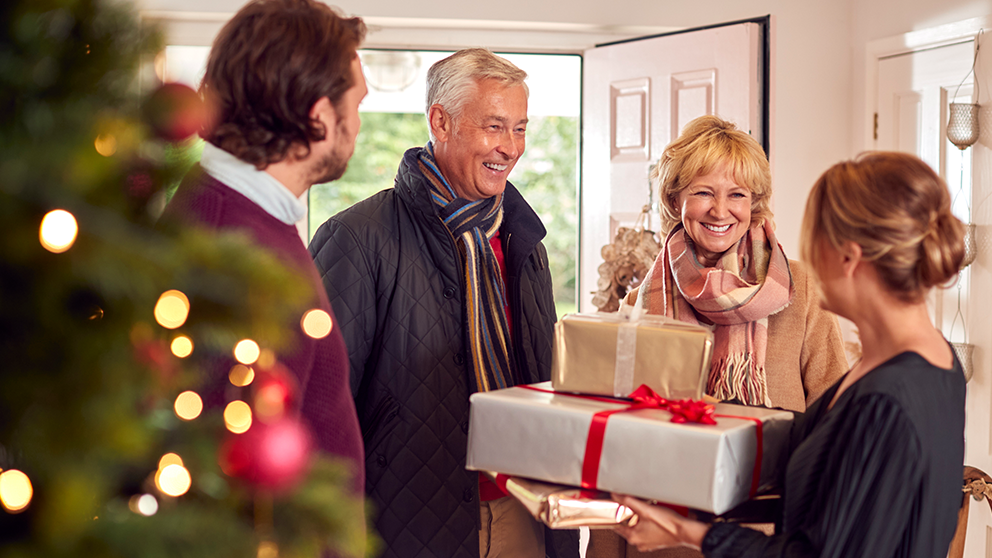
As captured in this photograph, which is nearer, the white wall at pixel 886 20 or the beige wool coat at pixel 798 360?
the beige wool coat at pixel 798 360

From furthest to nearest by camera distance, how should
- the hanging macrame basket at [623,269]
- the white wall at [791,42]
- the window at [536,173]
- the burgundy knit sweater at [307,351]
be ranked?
the window at [536,173], the white wall at [791,42], the hanging macrame basket at [623,269], the burgundy knit sweater at [307,351]

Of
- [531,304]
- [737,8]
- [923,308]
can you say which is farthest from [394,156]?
[923,308]

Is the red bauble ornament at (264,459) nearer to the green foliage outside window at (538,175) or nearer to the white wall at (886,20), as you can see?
the white wall at (886,20)

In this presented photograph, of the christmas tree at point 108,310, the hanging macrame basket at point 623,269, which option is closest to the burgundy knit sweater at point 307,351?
the christmas tree at point 108,310

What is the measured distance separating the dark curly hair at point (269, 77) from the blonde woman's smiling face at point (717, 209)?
0.89 meters

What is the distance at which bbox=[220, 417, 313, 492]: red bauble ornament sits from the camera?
0.51m

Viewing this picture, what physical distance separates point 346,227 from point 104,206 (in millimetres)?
1081

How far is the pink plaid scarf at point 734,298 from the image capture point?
57.8 inches

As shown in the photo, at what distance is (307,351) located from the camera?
35.7 inches

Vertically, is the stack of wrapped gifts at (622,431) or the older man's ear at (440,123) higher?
the older man's ear at (440,123)

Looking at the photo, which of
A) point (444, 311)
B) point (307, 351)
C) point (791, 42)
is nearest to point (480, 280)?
point (444, 311)

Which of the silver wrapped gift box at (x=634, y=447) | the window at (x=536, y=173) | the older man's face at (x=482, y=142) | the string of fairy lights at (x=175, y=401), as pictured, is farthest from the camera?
the window at (x=536, y=173)

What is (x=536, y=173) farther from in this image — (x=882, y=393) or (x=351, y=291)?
(x=882, y=393)

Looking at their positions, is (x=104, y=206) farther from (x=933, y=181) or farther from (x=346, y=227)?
(x=346, y=227)
